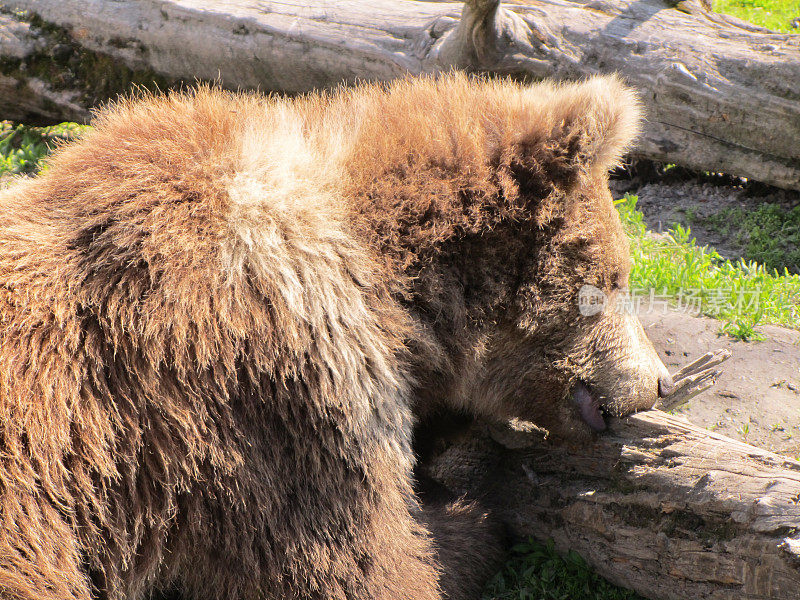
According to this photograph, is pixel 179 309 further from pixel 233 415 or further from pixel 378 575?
pixel 378 575

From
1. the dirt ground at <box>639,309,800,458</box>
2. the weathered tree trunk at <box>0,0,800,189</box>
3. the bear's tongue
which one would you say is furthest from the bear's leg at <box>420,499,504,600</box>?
the weathered tree trunk at <box>0,0,800,189</box>

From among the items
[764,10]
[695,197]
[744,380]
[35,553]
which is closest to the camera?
[35,553]

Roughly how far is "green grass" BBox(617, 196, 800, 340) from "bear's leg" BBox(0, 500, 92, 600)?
3.54m

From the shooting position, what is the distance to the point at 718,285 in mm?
4727

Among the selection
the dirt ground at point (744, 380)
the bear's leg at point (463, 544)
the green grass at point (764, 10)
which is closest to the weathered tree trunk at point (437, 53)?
the dirt ground at point (744, 380)

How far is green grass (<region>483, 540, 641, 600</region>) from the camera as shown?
2.90 meters

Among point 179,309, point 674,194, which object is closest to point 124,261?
point 179,309

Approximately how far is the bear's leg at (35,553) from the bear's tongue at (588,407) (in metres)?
1.89

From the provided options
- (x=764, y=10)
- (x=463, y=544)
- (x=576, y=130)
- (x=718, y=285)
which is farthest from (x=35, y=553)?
(x=764, y=10)

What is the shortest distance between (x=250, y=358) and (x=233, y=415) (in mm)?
190

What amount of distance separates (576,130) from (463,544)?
1.67 m

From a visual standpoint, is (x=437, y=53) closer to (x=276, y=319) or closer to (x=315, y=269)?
(x=315, y=269)

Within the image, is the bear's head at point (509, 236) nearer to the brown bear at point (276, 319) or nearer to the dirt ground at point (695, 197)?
the brown bear at point (276, 319)

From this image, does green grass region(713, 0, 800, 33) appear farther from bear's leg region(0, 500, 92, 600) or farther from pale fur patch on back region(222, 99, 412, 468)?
bear's leg region(0, 500, 92, 600)
